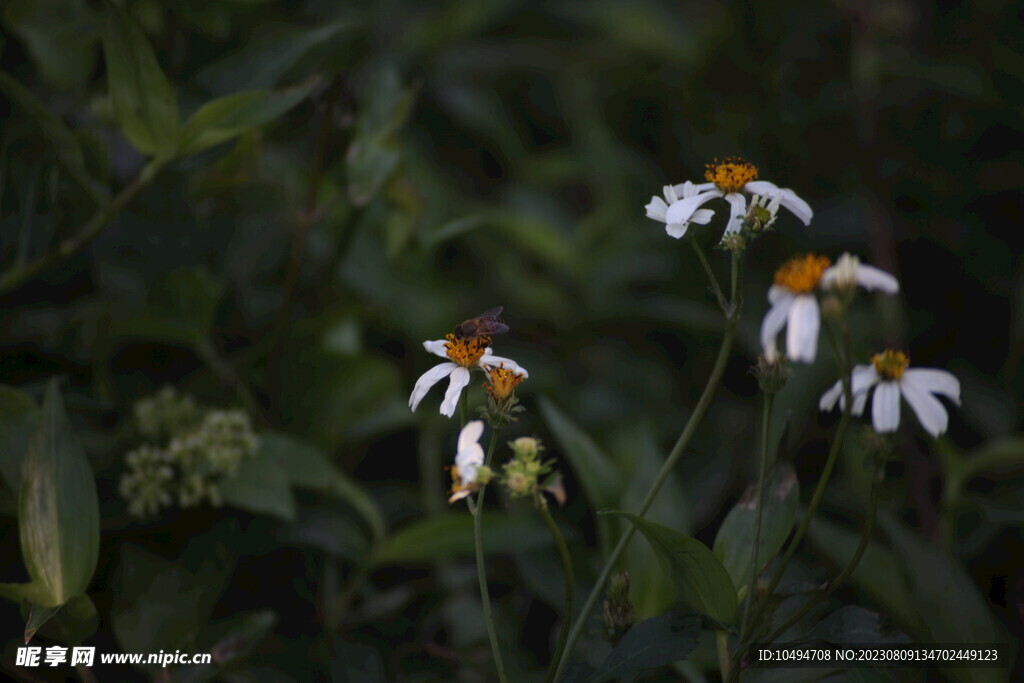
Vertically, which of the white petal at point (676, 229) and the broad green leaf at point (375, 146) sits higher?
the white petal at point (676, 229)

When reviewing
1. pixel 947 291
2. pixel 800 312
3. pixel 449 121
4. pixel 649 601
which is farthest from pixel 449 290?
pixel 947 291

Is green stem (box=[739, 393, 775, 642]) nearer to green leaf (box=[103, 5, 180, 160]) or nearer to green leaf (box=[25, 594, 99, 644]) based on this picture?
green leaf (box=[25, 594, 99, 644])

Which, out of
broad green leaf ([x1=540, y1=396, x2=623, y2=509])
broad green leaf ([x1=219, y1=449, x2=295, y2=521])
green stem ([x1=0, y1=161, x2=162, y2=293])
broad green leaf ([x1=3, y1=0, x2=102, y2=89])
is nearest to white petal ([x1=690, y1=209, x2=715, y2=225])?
broad green leaf ([x1=540, y1=396, x2=623, y2=509])

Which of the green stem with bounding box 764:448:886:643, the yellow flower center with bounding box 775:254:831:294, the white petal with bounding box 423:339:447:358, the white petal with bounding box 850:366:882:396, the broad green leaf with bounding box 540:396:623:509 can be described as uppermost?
the yellow flower center with bounding box 775:254:831:294

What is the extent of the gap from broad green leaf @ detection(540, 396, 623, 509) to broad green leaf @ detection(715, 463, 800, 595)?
19 cm

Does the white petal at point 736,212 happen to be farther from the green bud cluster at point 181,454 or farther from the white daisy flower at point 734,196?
the green bud cluster at point 181,454

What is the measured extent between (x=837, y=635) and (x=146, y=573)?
68 centimetres

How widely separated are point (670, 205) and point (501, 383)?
0.19 meters

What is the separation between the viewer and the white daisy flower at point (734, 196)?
2.01 feet

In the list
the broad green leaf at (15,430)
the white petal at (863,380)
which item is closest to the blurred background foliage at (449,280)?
the broad green leaf at (15,430)

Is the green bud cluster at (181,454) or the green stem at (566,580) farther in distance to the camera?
the green bud cluster at (181,454)

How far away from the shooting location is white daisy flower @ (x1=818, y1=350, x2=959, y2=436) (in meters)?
0.61

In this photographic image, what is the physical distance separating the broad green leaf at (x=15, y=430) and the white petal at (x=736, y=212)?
0.65 meters

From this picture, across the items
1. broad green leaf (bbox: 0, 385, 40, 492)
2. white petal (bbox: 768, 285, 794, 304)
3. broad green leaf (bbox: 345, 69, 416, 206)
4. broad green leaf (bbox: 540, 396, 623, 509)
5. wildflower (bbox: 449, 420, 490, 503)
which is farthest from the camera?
broad green leaf (bbox: 345, 69, 416, 206)
